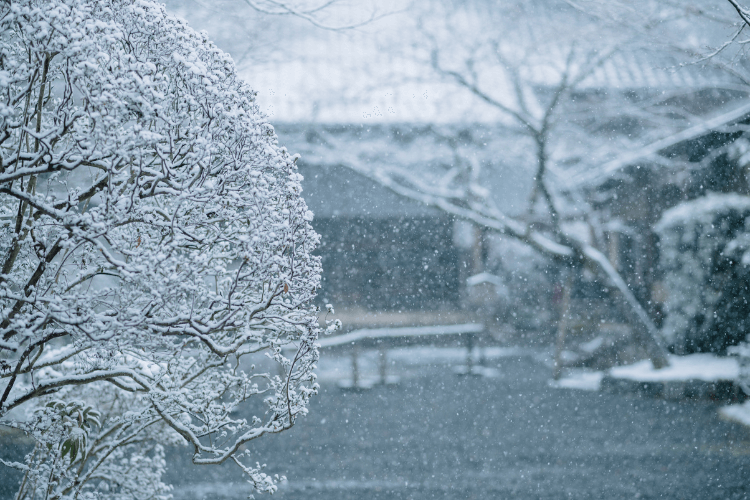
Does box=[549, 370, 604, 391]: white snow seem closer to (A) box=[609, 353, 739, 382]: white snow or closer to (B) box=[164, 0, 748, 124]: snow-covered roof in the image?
(A) box=[609, 353, 739, 382]: white snow

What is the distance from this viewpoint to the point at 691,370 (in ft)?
24.9

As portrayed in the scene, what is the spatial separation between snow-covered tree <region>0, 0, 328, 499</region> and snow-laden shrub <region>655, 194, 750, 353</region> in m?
6.99

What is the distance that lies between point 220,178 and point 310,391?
757mm

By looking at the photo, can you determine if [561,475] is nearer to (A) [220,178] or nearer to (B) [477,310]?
(A) [220,178]

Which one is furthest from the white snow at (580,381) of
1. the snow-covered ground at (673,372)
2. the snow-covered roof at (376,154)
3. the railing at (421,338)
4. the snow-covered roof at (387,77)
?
the snow-covered roof at (387,77)

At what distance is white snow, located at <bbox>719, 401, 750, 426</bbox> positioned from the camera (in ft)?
21.6

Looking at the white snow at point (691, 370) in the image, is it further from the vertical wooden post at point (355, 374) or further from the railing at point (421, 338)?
the vertical wooden post at point (355, 374)

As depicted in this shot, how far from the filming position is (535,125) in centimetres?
802

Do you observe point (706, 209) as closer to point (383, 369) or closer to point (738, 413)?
point (738, 413)

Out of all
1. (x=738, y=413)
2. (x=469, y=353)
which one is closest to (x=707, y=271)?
(x=738, y=413)

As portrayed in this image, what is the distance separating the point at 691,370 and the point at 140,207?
7.80m

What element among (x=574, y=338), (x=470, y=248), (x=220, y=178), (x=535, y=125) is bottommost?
(x=574, y=338)

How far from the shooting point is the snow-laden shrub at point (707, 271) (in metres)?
7.36

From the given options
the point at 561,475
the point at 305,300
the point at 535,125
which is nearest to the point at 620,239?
the point at 535,125
